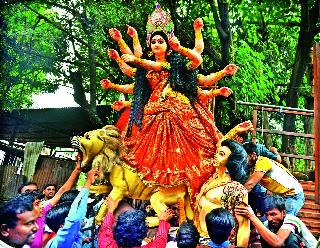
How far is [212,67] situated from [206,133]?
5834 mm

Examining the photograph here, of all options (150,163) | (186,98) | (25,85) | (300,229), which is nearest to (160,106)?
(186,98)

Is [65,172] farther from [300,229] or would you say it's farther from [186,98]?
[300,229]

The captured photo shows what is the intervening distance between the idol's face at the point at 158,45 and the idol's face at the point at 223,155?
1.87 metres

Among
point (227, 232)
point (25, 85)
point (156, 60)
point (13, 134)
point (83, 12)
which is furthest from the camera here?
point (13, 134)

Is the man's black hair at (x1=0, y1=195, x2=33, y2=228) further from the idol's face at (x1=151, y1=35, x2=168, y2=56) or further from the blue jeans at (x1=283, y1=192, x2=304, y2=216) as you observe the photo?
the idol's face at (x1=151, y1=35, x2=168, y2=56)

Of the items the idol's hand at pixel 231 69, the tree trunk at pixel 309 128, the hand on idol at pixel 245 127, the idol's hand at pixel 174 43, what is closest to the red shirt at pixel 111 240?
the hand on idol at pixel 245 127

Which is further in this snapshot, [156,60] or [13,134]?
[13,134]

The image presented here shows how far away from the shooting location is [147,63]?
680 cm

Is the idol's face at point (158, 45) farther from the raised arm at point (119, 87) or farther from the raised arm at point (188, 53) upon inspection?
the raised arm at point (119, 87)

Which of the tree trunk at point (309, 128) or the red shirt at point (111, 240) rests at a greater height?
the tree trunk at point (309, 128)

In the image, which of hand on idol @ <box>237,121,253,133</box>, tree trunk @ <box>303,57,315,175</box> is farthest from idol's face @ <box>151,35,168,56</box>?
tree trunk @ <box>303,57,315,175</box>

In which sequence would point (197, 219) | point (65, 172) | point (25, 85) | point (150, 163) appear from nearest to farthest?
point (197, 219) < point (150, 163) < point (65, 172) < point (25, 85)

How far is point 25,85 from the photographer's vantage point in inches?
522

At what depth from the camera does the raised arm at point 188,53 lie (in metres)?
6.43
